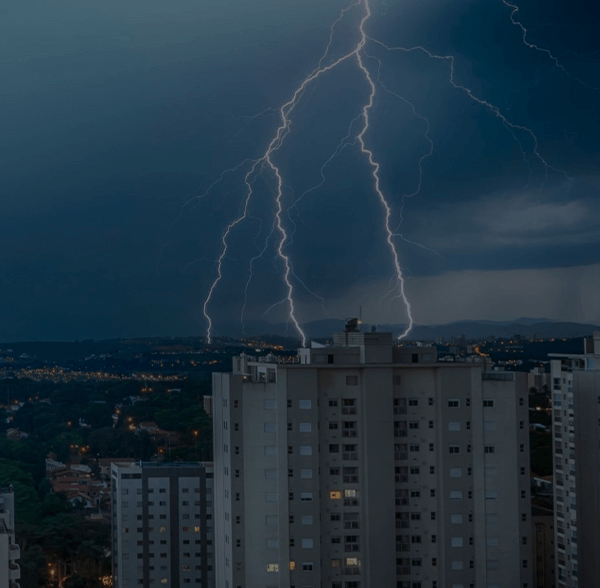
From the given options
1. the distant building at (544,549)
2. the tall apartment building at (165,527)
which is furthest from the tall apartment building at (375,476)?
the tall apartment building at (165,527)

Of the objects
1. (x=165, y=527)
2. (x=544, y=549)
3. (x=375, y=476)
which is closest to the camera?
(x=375, y=476)

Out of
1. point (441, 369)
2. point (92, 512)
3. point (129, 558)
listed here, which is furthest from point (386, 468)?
point (92, 512)

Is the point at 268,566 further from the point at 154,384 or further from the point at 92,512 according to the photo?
the point at 154,384

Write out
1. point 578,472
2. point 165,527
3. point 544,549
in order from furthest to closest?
1. point 165,527
2. point 544,549
3. point 578,472

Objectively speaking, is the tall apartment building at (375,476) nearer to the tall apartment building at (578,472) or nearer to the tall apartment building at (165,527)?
the tall apartment building at (578,472)

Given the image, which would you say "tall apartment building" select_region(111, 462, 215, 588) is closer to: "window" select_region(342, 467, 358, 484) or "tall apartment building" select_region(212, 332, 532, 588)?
"tall apartment building" select_region(212, 332, 532, 588)

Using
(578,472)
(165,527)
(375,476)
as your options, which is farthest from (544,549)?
(165,527)

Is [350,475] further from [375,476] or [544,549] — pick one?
[544,549]

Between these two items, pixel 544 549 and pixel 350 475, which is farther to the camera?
pixel 544 549
